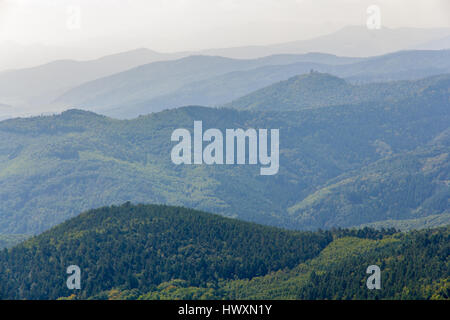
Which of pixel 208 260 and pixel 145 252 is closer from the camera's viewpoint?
pixel 208 260

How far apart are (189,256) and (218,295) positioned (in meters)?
10.9

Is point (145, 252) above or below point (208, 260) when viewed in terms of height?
above

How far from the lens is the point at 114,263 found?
7938 centimetres

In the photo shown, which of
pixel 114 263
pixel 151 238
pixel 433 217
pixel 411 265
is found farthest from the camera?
pixel 433 217

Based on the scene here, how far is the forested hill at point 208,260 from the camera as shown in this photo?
71000mm

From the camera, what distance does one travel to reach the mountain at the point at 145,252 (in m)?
77.6

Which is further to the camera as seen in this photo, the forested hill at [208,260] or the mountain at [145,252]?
the mountain at [145,252]

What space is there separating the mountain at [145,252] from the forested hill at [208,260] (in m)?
0.11

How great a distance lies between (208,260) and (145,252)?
667cm

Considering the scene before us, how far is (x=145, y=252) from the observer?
8200cm

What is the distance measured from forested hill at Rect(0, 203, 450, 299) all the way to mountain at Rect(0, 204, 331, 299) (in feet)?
0.37
